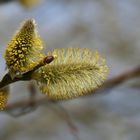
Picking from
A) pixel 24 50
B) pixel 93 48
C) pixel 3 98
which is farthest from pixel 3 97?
pixel 93 48

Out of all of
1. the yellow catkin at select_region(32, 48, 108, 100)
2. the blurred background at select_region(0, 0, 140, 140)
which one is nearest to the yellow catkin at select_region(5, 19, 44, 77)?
the yellow catkin at select_region(32, 48, 108, 100)

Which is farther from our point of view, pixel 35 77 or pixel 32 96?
pixel 32 96

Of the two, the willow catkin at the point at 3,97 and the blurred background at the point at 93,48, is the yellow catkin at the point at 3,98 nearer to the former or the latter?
the willow catkin at the point at 3,97

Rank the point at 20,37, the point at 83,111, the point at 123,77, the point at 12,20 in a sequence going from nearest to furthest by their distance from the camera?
the point at 20,37
the point at 123,77
the point at 12,20
the point at 83,111

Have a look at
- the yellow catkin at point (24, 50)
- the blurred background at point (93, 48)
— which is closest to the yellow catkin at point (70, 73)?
the yellow catkin at point (24, 50)

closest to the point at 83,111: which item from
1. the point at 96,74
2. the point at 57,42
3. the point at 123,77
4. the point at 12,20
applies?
the point at 57,42

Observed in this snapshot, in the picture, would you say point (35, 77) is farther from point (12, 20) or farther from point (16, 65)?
point (12, 20)
